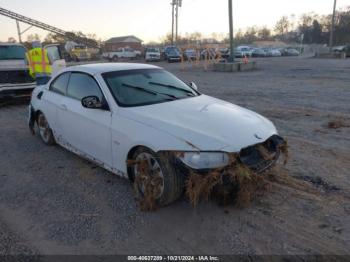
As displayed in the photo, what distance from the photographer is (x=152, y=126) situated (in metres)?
3.79

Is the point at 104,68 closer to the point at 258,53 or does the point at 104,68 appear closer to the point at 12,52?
the point at 12,52

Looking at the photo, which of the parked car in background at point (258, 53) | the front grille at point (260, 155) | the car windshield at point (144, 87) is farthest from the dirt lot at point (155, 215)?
the parked car in background at point (258, 53)

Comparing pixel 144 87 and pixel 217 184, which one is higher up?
pixel 144 87

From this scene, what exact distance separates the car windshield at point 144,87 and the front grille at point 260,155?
4.61 ft

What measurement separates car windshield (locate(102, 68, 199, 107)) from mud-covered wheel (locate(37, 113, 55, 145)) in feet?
6.36

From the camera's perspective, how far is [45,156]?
225 inches

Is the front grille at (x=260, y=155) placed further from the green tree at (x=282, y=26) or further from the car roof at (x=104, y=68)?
the green tree at (x=282, y=26)

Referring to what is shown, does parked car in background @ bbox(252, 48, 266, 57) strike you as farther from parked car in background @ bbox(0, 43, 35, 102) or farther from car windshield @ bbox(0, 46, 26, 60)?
parked car in background @ bbox(0, 43, 35, 102)

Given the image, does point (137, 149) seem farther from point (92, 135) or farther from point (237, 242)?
point (237, 242)

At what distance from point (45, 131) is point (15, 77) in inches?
201

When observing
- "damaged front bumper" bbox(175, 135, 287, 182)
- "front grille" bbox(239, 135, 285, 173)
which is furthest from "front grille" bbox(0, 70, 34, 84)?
"front grille" bbox(239, 135, 285, 173)

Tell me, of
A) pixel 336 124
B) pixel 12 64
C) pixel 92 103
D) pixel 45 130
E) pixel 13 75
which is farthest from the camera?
pixel 12 64

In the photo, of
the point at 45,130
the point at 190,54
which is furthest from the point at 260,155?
the point at 190,54

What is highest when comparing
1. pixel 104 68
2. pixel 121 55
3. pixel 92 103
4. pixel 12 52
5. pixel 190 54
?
pixel 12 52
